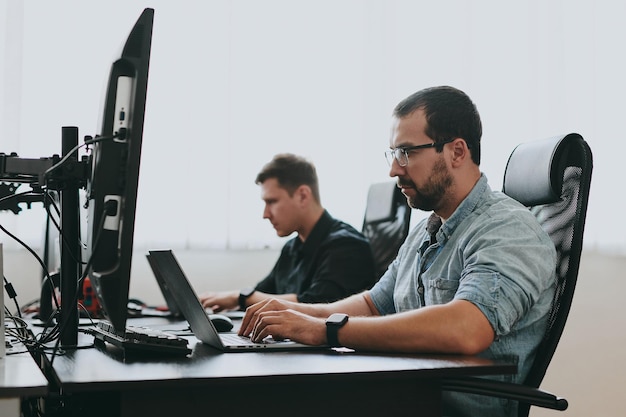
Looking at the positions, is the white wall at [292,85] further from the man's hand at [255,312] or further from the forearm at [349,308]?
the man's hand at [255,312]

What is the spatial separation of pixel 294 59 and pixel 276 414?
8.97ft

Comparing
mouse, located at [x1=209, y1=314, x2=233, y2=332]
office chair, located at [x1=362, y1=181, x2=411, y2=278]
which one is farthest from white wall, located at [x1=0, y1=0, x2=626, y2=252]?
mouse, located at [x1=209, y1=314, x2=233, y2=332]

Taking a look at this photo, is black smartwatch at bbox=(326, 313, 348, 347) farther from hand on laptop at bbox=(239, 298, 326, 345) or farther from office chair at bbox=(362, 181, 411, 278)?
office chair at bbox=(362, 181, 411, 278)

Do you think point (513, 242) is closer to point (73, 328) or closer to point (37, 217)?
point (73, 328)

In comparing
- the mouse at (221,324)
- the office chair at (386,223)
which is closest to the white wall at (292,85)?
the office chair at (386,223)

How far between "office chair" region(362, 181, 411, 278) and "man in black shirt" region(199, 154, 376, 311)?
0.27 feet

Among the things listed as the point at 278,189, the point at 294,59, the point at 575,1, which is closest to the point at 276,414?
the point at 278,189

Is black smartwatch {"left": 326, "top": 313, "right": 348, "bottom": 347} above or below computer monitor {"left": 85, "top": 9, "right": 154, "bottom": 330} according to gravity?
below

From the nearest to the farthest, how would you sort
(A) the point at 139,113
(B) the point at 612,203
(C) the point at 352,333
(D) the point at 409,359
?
(A) the point at 139,113, (D) the point at 409,359, (C) the point at 352,333, (B) the point at 612,203

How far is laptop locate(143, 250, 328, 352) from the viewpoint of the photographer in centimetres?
144

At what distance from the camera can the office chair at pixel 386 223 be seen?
2.94 meters

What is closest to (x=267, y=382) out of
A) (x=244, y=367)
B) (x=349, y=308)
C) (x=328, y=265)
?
(x=244, y=367)

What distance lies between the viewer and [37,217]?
3391mm

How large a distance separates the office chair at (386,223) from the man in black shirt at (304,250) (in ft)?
0.27
